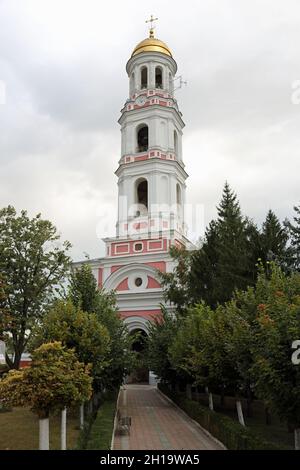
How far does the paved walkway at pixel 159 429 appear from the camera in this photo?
13.9m

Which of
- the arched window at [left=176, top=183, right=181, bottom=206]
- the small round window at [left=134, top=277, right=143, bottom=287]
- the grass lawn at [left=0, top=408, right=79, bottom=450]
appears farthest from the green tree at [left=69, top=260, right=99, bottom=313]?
the arched window at [left=176, top=183, right=181, bottom=206]

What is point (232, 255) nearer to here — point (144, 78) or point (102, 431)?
point (102, 431)

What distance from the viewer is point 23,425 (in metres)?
16.5

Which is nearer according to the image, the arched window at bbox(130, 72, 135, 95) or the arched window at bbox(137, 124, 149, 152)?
the arched window at bbox(137, 124, 149, 152)

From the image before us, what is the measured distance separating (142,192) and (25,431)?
84.8 ft

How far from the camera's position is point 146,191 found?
1503 inches

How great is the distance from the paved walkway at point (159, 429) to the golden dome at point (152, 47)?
95.0ft

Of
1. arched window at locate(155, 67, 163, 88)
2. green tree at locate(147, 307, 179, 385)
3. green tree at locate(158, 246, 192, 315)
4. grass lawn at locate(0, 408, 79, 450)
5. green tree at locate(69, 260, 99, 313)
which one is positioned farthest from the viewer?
arched window at locate(155, 67, 163, 88)

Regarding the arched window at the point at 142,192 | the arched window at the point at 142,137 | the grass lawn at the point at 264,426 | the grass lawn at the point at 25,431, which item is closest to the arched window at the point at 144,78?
the arched window at the point at 142,137

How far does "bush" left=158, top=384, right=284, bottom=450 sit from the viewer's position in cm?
1080

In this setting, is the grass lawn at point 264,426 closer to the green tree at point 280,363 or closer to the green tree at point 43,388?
the green tree at point 280,363

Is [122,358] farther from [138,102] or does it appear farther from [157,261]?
[138,102]

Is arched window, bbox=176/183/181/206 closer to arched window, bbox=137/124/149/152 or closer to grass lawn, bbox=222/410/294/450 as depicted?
arched window, bbox=137/124/149/152
